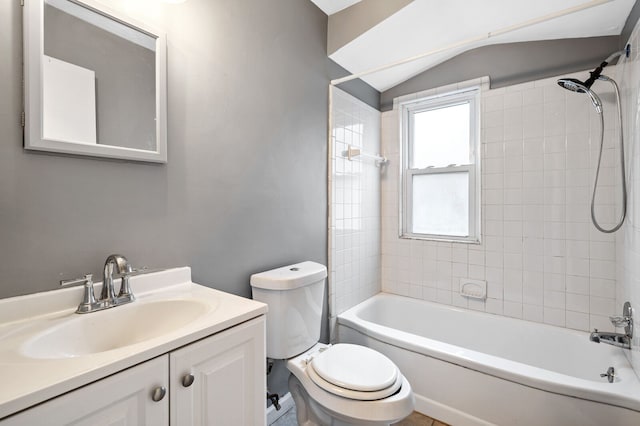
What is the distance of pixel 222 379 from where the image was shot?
34.5 inches

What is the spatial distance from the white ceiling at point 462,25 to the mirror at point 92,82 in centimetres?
133

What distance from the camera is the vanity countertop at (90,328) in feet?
1.88

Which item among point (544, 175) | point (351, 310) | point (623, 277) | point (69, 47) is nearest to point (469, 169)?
point (544, 175)

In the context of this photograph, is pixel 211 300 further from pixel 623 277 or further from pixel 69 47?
pixel 623 277

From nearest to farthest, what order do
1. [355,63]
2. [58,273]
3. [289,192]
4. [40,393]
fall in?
[40,393] → [58,273] → [289,192] → [355,63]

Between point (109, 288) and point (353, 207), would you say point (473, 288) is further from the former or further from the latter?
point (109, 288)

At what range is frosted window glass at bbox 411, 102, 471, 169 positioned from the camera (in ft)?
7.88

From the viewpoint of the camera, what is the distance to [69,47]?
958 millimetres

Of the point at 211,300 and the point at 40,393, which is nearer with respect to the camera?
the point at 40,393

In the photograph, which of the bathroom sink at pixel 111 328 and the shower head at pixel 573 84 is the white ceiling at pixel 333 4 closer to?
the shower head at pixel 573 84

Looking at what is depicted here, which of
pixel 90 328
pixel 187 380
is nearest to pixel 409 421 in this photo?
pixel 187 380

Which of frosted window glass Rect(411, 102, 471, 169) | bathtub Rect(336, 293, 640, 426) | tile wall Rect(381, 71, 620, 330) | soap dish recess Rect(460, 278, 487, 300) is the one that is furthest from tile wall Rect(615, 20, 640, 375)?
frosted window glass Rect(411, 102, 471, 169)

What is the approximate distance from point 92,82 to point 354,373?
1504 mm

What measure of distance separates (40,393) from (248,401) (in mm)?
570
